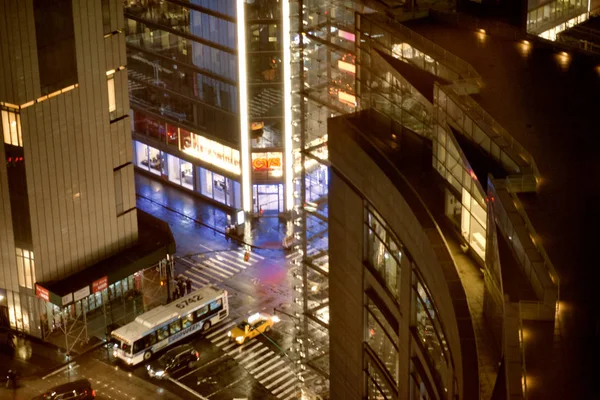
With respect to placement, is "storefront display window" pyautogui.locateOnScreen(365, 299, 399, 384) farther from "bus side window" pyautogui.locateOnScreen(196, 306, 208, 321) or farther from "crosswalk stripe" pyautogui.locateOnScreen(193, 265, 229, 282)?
"crosswalk stripe" pyautogui.locateOnScreen(193, 265, 229, 282)

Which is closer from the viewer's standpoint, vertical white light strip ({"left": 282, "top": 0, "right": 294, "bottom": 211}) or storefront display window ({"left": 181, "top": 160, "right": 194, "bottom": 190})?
vertical white light strip ({"left": 282, "top": 0, "right": 294, "bottom": 211})

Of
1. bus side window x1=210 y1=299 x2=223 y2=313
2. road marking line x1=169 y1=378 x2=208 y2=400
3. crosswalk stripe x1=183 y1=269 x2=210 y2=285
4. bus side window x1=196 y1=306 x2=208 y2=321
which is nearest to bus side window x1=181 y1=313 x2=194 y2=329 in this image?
bus side window x1=196 y1=306 x2=208 y2=321

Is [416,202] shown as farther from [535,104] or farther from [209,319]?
[209,319]

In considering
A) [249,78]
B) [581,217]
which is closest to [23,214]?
[249,78]

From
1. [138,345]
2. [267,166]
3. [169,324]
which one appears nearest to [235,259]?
[267,166]

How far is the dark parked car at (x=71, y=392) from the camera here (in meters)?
76.8

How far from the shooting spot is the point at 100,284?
86438mm

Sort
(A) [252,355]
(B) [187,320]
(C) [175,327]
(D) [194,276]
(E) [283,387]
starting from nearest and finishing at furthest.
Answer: (E) [283,387], (A) [252,355], (C) [175,327], (B) [187,320], (D) [194,276]

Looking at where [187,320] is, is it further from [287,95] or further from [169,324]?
[287,95]

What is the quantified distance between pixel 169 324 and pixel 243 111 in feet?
85.6

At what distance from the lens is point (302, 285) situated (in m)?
74.3

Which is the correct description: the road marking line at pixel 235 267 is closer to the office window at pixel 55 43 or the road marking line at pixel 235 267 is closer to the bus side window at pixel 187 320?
the bus side window at pixel 187 320

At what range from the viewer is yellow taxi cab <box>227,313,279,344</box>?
8600 centimetres

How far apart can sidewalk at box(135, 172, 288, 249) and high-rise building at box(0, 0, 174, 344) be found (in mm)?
13295
